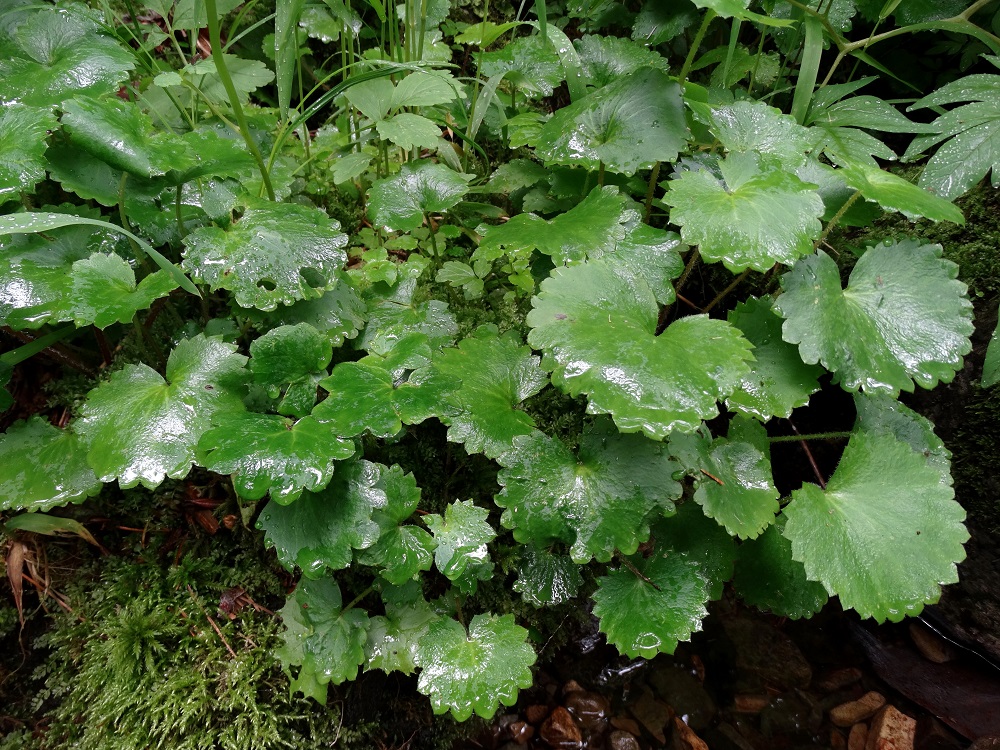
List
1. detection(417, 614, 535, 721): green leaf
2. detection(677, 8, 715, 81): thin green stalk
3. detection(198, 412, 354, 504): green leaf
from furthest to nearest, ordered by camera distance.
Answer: detection(677, 8, 715, 81): thin green stalk, detection(417, 614, 535, 721): green leaf, detection(198, 412, 354, 504): green leaf

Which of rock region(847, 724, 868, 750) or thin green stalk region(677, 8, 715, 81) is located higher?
thin green stalk region(677, 8, 715, 81)

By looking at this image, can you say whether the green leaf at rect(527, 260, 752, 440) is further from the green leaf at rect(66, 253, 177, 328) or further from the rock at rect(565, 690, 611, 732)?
the rock at rect(565, 690, 611, 732)

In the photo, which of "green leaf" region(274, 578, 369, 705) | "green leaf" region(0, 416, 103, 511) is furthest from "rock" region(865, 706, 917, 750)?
"green leaf" region(0, 416, 103, 511)

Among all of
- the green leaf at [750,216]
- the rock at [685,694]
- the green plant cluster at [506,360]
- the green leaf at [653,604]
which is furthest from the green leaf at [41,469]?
the rock at [685,694]

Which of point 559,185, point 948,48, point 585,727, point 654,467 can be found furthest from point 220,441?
point 948,48

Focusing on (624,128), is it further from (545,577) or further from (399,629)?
(399,629)

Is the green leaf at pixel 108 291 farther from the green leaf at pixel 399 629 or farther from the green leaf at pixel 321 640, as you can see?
the green leaf at pixel 399 629
